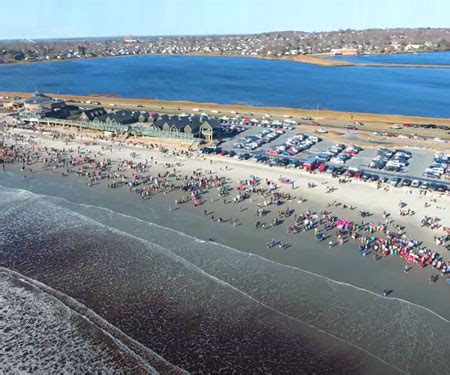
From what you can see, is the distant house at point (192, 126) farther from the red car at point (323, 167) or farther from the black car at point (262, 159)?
the red car at point (323, 167)

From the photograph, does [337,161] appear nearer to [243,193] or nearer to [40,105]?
[243,193]

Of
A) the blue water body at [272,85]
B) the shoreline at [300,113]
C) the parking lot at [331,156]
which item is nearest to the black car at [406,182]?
the parking lot at [331,156]

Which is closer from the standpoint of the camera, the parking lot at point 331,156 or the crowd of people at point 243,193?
the crowd of people at point 243,193

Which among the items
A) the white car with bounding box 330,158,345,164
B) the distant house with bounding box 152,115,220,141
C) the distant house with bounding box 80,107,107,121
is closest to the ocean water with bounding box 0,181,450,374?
the white car with bounding box 330,158,345,164

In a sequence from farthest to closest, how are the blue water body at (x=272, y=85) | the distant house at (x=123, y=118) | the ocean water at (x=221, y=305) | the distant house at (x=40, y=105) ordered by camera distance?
the blue water body at (x=272, y=85)
the distant house at (x=40, y=105)
the distant house at (x=123, y=118)
the ocean water at (x=221, y=305)

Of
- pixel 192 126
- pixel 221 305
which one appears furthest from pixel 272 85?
pixel 221 305

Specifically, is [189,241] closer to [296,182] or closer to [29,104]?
[296,182]

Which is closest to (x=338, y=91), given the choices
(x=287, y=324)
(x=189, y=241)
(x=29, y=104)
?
(x=29, y=104)
